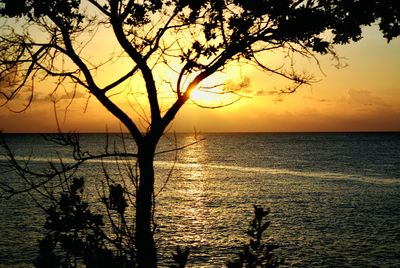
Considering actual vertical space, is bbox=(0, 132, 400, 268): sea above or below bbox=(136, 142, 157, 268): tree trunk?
below

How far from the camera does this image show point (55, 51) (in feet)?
21.1

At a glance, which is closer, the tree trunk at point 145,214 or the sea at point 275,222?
the tree trunk at point 145,214

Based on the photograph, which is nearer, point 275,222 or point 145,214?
point 145,214

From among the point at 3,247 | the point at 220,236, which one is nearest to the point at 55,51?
the point at 3,247

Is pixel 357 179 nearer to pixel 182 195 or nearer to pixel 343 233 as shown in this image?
pixel 182 195

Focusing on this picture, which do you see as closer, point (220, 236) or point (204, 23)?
point (204, 23)

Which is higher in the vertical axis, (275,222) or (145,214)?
(145,214)

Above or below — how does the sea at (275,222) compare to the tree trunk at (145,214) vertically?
below

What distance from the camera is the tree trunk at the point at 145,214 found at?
5.87 metres

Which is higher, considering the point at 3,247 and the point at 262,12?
the point at 262,12

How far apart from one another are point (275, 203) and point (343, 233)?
11965mm

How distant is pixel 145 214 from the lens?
5996 mm

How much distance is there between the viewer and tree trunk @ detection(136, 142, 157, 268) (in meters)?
5.87

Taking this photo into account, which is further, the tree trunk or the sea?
the sea
